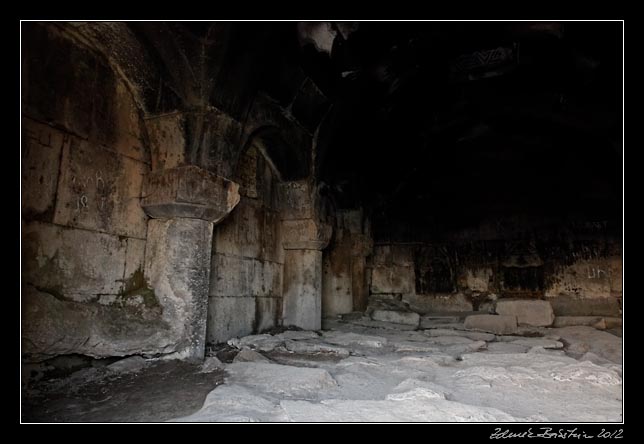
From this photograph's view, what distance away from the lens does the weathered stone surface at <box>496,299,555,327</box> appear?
7453 millimetres

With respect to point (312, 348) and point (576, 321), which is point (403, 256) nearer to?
point (576, 321)

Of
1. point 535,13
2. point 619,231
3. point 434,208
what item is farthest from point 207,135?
point 619,231

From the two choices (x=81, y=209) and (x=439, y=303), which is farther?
(x=439, y=303)

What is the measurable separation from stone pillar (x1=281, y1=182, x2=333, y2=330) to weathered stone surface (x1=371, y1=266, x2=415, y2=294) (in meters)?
3.51

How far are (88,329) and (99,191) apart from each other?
1.19 meters

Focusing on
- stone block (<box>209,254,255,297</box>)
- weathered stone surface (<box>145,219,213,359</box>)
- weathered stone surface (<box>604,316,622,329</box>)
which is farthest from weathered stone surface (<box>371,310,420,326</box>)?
weathered stone surface (<box>145,219,213,359</box>)

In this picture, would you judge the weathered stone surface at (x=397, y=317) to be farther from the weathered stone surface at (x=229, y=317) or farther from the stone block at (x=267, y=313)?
the weathered stone surface at (x=229, y=317)

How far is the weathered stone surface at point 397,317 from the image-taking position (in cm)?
800

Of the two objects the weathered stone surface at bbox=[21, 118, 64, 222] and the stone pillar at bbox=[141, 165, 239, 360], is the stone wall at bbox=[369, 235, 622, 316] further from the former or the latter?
the weathered stone surface at bbox=[21, 118, 64, 222]

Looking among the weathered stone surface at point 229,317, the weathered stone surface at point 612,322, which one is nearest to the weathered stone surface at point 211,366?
the weathered stone surface at point 229,317

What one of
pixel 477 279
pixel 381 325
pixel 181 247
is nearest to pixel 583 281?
pixel 477 279

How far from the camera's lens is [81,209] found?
3.57 m

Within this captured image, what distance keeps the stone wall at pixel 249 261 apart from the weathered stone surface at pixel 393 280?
12.7 feet

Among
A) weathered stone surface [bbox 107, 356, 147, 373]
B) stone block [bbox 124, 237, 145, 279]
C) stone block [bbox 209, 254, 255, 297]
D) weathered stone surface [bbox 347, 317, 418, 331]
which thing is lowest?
weathered stone surface [bbox 347, 317, 418, 331]
